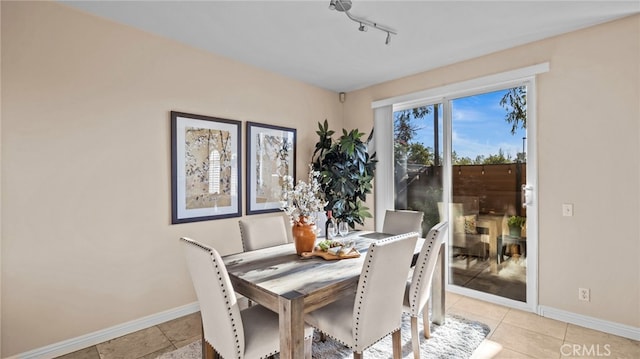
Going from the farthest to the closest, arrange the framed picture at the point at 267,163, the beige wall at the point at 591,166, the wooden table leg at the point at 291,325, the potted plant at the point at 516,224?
the framed picture at the point at 267,163 → the potted plant at the point at 516,224 → the beige wall at the point at 591,166 → the wooden table leg at the point at 291,325

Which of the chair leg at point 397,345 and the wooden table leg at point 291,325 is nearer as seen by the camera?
the wooden table leg at point 291,325

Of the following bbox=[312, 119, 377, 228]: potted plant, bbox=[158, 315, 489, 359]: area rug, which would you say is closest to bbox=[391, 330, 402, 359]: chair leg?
bbox=[158, 315, 489, 359]: area rug

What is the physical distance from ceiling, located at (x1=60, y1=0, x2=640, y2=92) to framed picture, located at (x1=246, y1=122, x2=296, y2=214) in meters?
0.79

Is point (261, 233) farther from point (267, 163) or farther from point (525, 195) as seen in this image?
point (525, 195)

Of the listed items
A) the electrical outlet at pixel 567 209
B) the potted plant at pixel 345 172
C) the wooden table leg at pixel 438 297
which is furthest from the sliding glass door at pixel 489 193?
the potted plant at pixel 345 172

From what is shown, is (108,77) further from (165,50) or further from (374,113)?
(374,113)

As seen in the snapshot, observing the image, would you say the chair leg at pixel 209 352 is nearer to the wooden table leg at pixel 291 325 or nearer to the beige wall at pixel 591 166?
the wooden table leg at pixel 291 325

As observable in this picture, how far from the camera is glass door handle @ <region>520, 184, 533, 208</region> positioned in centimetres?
306

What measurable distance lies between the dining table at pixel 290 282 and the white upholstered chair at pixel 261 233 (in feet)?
0.71

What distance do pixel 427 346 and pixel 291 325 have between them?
145 cm

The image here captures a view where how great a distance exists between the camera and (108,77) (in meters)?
2.56

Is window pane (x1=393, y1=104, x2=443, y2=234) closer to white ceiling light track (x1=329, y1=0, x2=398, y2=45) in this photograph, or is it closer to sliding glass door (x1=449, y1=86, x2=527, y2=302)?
sliding glass door (x1=449, y1=86, x2=527, y2=302)

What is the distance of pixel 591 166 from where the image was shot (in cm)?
270

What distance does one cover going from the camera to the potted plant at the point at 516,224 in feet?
10.4
